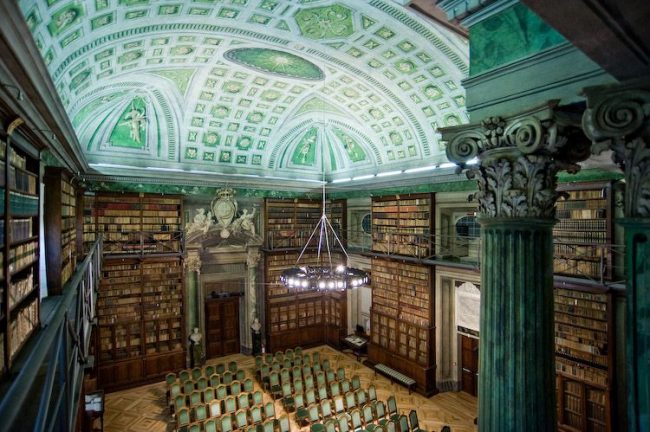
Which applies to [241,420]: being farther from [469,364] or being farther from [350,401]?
[469,364]

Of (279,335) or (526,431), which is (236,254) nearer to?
(279,335)

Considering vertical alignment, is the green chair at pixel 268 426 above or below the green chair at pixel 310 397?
above

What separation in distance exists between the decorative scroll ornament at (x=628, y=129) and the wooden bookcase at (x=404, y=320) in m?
9.57

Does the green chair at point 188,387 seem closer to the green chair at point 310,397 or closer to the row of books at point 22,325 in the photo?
the green chair at point 310,397

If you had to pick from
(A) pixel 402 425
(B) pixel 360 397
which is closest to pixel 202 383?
(B) pixel 360 397

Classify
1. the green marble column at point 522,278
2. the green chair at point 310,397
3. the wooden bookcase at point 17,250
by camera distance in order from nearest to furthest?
the green marble column at point 522,278
the wooden bookcase at point 17,250
the green chair at point 310,397

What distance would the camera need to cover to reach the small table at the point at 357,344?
14.2 meters

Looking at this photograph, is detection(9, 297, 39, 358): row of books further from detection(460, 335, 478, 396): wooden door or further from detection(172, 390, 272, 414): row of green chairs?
detection(460, 335, 478, 396): wooden door

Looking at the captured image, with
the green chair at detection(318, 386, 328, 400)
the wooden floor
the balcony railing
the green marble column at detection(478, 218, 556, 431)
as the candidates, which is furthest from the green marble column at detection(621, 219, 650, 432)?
the green chair at detection(318, 386, 328, 400)

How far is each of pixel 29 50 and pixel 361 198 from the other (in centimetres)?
1217

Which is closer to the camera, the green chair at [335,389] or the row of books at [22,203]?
the row of books at [22,203]

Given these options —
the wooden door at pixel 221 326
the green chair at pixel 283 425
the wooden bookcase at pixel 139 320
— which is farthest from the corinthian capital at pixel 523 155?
the wooden door at pixel 221 326

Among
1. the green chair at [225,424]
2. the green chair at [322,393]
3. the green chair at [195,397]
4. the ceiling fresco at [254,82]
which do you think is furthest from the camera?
the green chair at [322,393]

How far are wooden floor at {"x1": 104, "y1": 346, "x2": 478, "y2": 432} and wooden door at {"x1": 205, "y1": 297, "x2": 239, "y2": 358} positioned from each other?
1997 millimetres
